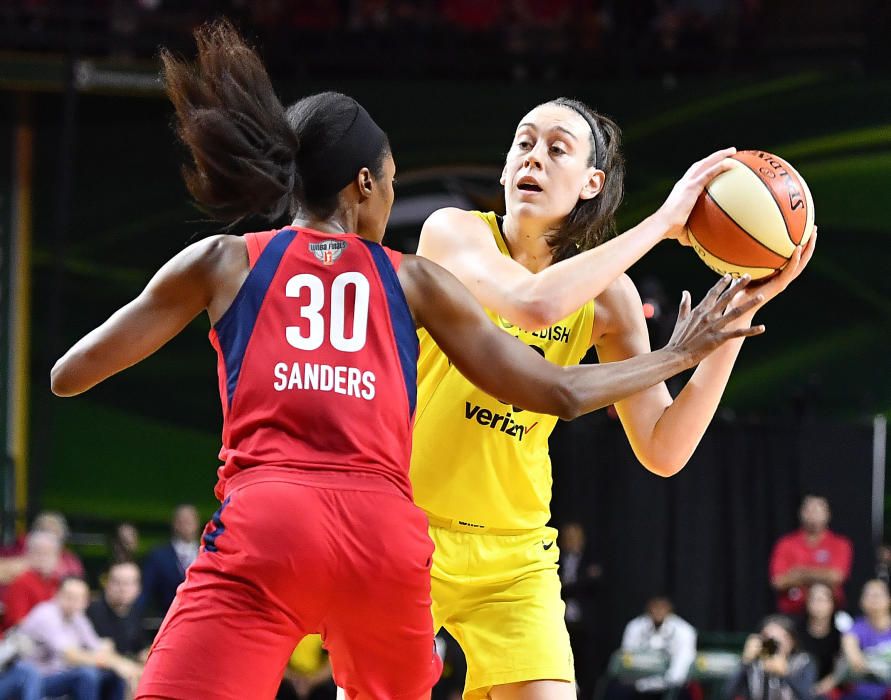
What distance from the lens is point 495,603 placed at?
157 inches

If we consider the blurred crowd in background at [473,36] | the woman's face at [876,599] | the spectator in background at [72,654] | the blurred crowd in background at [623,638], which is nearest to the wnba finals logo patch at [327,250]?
the blurred crowd in background at [623,638]

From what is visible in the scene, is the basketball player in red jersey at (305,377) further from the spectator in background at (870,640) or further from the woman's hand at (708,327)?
the spectator in background at (870,640)

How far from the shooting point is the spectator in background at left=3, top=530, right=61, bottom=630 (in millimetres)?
Answer: 9898

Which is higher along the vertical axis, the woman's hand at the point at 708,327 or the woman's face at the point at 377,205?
the woman's face at the point at 377,205

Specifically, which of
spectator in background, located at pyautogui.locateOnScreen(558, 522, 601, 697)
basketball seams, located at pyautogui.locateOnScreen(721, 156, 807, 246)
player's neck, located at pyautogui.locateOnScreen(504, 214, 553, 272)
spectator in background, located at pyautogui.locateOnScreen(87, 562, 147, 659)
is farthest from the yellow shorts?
spectator in background, located at pyautogui.locateOnScreen(558, 522, 601, 697)

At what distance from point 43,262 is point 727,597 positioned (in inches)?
321

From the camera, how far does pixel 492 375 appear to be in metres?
3.06

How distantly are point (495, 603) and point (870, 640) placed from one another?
7031 mm

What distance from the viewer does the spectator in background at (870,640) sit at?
988 centimetres

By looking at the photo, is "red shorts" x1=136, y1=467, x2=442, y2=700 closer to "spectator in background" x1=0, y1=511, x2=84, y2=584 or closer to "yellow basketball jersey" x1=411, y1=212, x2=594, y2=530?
"yellow basketball jersey" x1=411, y1=212, x2=594, y2=530

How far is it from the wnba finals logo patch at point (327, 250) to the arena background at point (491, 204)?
31.0 ft

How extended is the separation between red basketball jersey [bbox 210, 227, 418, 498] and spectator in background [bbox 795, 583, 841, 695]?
7.97 meters

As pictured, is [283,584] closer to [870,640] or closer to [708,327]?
[708,327]

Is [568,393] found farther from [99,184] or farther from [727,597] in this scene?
[99,184]
